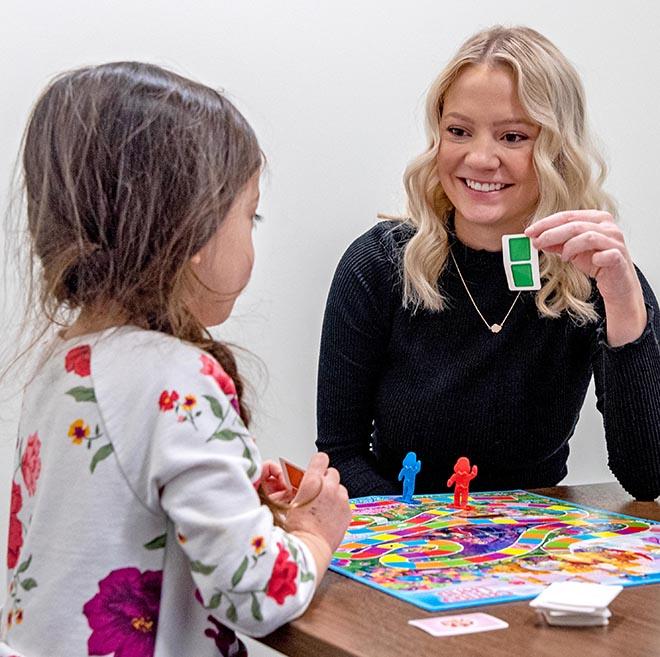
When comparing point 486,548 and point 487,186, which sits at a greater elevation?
point 487,186

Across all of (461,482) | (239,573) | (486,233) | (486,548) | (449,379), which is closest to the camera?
(239,573)

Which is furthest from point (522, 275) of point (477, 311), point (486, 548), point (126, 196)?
point (126, 196)

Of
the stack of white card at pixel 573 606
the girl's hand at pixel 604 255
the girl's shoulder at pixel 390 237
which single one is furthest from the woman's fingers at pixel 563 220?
the stack of white card at pixel 573 606

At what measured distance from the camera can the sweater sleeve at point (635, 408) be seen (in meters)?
1.68

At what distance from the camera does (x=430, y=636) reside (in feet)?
3.15

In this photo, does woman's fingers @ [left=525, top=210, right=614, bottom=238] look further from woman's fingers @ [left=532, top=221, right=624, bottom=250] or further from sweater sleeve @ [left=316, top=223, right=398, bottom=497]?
sweater sleeve @ [left=316, top=223, right=398, bottom=497]

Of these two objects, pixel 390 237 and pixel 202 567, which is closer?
pixel 202 567

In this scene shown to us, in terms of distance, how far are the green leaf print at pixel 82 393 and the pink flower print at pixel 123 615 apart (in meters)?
0.15

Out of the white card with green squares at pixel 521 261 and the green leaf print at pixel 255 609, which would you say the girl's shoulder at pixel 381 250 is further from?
the green leaf print at pixel 255 609

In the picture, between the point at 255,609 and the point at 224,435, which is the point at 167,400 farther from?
the point at 255,609

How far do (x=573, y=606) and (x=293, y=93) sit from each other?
161 centimetres

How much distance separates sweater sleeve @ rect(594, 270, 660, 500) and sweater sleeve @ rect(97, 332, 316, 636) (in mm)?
804

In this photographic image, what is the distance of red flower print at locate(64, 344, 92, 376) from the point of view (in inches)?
40.3

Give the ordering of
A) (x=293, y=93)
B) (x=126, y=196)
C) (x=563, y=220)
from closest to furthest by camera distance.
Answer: (x=126, y=196), (x=563, y=220), (x=293, y=93)
